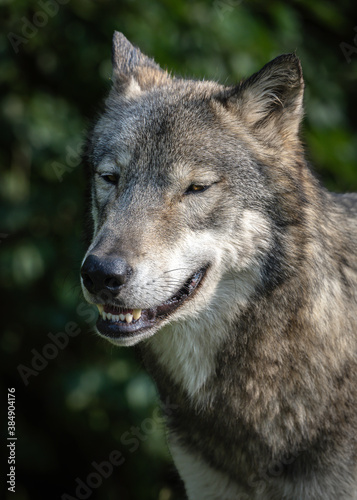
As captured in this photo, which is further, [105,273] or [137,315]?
[137,315]

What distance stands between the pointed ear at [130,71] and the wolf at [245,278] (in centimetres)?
30

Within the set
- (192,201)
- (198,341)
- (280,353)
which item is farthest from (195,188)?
(280,353)

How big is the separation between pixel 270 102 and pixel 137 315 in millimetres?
1129

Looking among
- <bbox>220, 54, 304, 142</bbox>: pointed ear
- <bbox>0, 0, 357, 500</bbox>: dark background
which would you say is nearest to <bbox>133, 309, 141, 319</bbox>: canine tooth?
<bbox>220, 54, 304, 142</bbox>: pointed ear

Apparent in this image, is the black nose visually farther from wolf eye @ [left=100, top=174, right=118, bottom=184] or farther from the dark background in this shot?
the dark background

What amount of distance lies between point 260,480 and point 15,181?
2.98 meters

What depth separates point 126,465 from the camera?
508 centimetres

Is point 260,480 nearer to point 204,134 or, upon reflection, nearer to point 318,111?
point 204,134

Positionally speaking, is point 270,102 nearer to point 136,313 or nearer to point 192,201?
point 192,201

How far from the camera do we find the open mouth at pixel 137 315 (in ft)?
8.69

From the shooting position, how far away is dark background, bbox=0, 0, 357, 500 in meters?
4.32

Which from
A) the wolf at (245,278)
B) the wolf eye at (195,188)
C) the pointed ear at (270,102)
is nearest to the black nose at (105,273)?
the wolf at (245,278)

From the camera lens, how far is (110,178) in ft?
9.75

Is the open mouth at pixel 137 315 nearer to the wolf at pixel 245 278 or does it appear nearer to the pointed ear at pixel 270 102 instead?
the wolf at pixel 245 278
